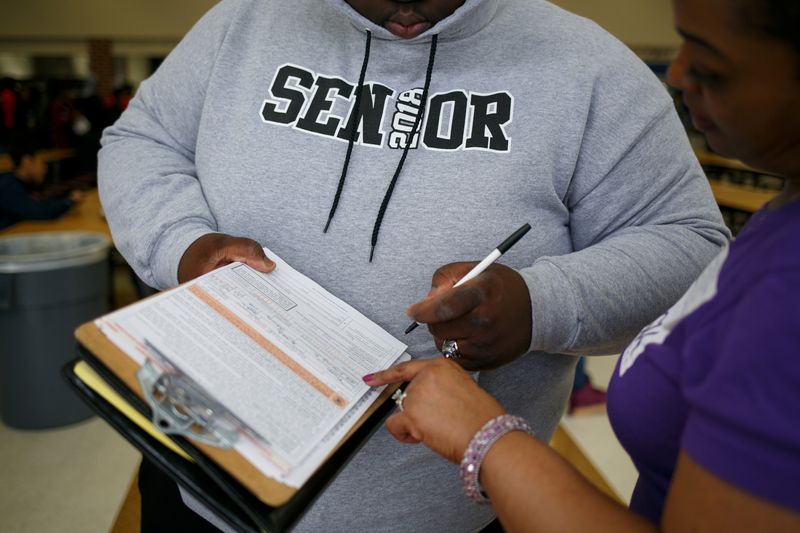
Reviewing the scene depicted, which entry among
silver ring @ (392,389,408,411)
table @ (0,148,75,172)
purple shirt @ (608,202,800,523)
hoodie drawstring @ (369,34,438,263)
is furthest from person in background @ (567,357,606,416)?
table @ (0,148,75,172)

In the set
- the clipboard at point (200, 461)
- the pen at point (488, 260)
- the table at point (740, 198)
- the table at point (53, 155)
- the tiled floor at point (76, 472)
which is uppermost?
the pen at point (488, 260)

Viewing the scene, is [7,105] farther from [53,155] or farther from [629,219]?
[629,219]

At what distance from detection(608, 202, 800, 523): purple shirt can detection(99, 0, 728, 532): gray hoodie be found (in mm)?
287

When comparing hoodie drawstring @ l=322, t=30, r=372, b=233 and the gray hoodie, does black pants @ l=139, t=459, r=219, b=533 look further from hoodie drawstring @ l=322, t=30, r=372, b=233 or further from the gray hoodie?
hoodie drawstring @ l=322, t=30, r=372, b=233

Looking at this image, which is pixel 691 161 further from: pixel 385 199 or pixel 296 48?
pixel 296 48

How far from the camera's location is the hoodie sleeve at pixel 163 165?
1.05 metres

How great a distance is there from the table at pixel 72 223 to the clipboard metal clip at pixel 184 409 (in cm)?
272

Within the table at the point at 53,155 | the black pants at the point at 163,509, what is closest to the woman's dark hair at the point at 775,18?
the black pants at the point at 163,509

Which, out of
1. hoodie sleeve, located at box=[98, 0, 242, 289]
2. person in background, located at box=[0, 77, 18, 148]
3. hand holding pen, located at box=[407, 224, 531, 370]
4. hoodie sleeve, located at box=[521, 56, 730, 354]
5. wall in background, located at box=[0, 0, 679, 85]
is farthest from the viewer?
wall in background, located at box=[0, 0, 679, 85]

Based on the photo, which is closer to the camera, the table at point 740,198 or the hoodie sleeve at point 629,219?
the hoodie sleeve at point 629,219

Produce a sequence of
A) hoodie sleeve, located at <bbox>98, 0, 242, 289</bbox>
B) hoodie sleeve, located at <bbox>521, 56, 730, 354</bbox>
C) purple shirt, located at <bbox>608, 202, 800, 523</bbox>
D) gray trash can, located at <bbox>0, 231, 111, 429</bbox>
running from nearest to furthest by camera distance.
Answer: purple shirt, located at <bbox>608, 202, 800, 523</bbox> → hoodie sleeve, located at <bbox>521, 56, 730, 354</bbox> → hoodie sleeve, located at <bbox>98, 0, 242, 289</bbox> → gray trash can, located at <bbox>0, 231, 111, 429</bbox>

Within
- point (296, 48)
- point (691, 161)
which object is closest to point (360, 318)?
point (296, 48)

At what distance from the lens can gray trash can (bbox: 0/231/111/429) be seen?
2740mm

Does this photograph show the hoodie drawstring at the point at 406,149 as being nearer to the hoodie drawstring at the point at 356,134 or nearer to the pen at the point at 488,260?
the hoodie drawstring at the point at 356,134
